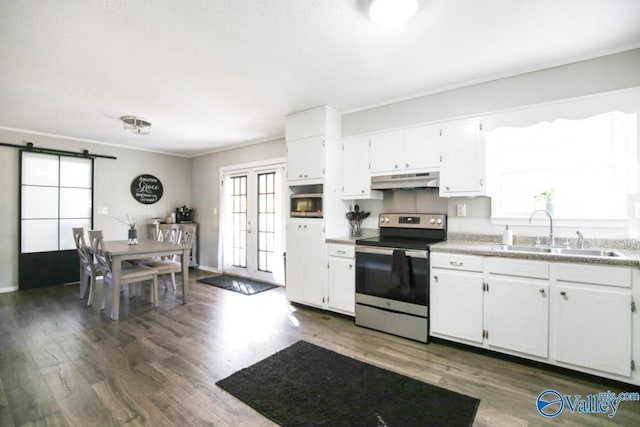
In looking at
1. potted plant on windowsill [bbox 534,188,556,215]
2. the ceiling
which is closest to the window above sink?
potted plant on windowsill [bbox 534,188,556,215]

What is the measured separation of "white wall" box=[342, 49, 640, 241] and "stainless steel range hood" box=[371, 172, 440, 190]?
0.89 feet

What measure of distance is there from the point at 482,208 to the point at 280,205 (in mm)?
3012

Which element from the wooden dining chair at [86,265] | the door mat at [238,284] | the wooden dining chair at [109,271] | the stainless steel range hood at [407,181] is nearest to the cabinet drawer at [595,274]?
the stainless steel range hood at [407,181]

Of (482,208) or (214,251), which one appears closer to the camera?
(482,208)

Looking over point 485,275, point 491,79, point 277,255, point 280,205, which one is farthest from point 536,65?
point 277,255

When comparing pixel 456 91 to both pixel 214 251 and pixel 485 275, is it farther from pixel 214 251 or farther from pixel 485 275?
pixel 214 251

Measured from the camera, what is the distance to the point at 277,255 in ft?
16.5

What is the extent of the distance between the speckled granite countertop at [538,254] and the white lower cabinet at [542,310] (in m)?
0.04

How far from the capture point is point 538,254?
2.26 metres

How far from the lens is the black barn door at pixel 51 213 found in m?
4.54

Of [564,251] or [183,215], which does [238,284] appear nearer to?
[183,215]

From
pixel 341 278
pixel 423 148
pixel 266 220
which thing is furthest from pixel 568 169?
pixel 266 220

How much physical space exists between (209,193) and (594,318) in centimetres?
596

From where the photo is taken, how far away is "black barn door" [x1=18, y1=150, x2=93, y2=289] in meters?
4.54
